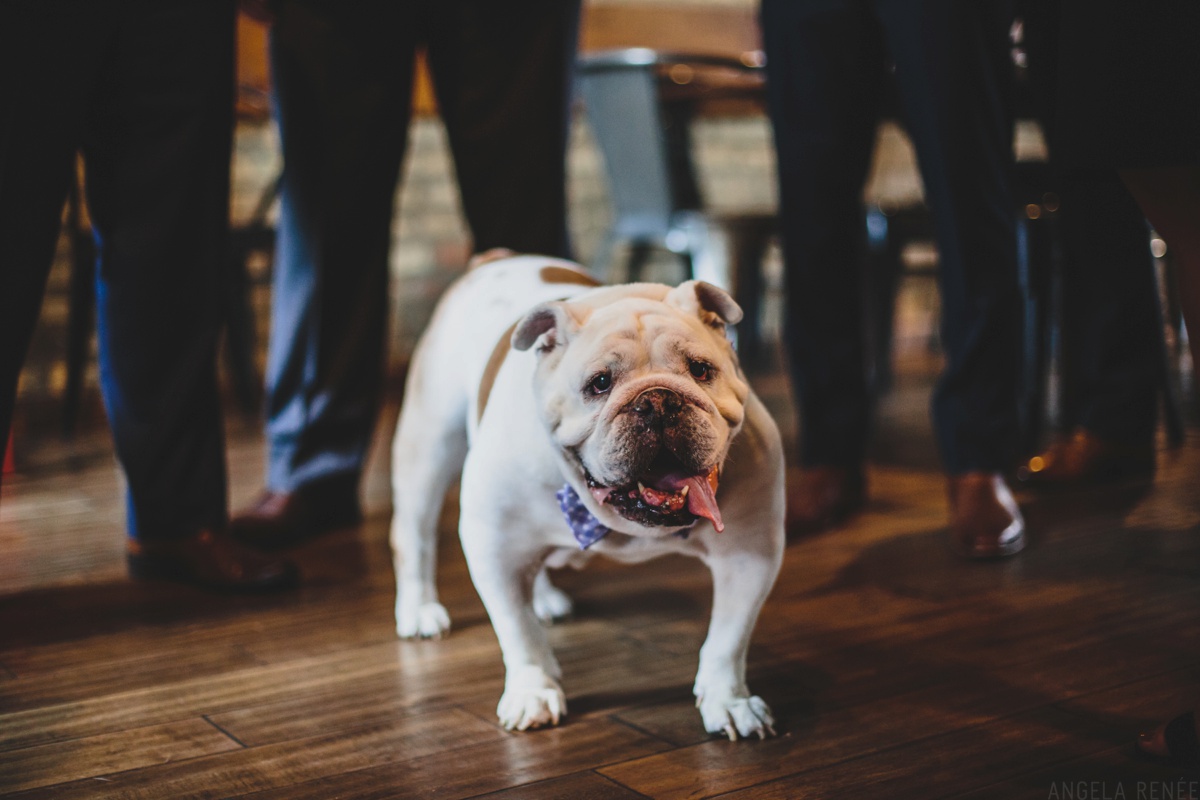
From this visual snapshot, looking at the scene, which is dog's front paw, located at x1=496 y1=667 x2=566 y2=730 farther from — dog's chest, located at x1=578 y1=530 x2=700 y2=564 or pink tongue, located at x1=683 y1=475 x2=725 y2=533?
pink tongue, located at x1=683 y1=475 x2=725 y2=533

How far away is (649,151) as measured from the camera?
3.46m

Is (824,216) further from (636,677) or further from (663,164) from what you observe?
(663,164)

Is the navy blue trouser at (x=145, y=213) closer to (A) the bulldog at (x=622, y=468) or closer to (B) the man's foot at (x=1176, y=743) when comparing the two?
(A) the bulldog at (x=622, y=468)

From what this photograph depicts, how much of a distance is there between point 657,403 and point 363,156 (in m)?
1.18

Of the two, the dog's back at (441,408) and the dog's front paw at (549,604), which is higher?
the dog's back at (441,408)

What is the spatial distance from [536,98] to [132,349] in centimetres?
79

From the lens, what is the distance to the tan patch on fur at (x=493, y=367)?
4.07 feet

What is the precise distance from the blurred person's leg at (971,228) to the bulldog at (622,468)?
715mm

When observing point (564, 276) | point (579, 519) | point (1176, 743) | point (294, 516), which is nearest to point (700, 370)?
point (579, 519)

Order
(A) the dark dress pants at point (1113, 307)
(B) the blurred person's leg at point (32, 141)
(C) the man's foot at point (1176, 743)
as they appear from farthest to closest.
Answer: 1. (A) the dark dress pants at point (1113, 307)
2. (B) the blurred person's leg at point (32, 141)
3. (C) the man's foot at point (1176, 743)

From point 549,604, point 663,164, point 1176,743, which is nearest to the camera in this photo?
point 1176,743

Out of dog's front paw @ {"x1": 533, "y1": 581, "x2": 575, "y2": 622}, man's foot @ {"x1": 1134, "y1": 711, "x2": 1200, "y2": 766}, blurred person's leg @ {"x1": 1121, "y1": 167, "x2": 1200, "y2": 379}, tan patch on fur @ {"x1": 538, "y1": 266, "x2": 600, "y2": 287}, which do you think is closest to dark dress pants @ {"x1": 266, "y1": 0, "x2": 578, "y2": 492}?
tan patch on fur @ {"x1": 538, "y1": 266, "x2": 600, "y2": 287}

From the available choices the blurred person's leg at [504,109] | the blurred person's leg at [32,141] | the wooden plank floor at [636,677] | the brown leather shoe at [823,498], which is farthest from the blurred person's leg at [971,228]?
the blurred person's leg at [32,141]

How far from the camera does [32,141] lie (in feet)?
4.57
